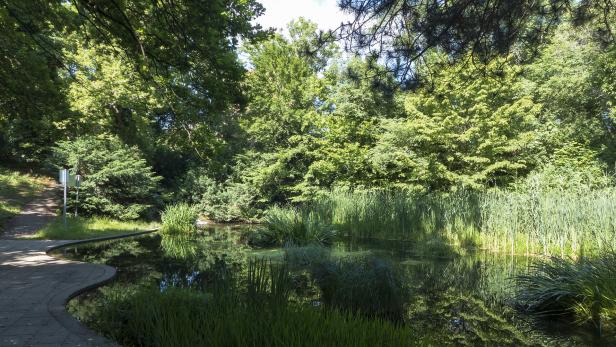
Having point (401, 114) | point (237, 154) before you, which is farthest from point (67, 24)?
point (237, 154)

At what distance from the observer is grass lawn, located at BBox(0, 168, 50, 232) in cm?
1445

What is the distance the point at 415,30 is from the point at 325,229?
7626 millimetres

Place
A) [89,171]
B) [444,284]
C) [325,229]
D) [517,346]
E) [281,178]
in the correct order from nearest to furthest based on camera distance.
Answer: [517,346] < [444,284] < [325,229] < [89,171] < [281,178]

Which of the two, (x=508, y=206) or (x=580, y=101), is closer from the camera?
(x=508, y=206)

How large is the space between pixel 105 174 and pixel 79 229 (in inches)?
173

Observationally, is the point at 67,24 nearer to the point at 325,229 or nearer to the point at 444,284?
the point at 444,284

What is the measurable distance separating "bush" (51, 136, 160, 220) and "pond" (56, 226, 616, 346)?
6031mm

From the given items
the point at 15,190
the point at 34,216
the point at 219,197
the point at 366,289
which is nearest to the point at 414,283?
the point at 366,289

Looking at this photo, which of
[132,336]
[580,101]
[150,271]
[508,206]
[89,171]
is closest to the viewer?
[132,336]

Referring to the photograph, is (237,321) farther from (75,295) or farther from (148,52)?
(148,52)

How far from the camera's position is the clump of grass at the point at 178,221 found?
14234 millimetres

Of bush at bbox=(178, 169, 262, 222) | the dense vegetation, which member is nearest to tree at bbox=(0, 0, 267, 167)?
the dense vegetation

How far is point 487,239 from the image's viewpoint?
11.0 meters

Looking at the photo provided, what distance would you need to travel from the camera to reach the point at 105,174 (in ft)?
53.4
